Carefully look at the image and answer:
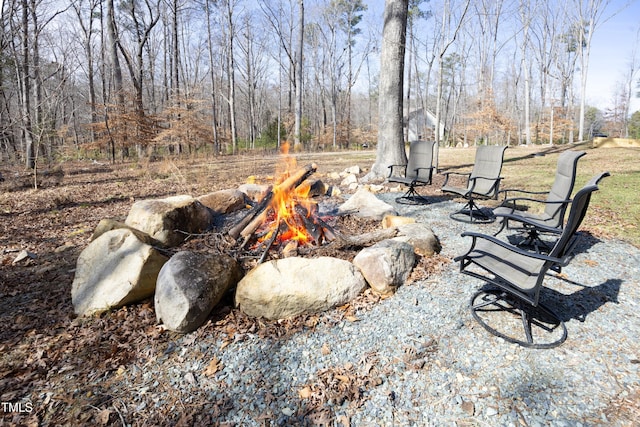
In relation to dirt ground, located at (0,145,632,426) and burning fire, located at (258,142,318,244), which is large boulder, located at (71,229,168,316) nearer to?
dirt ground, located at (0,145,632,426)

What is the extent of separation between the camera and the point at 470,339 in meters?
2.35

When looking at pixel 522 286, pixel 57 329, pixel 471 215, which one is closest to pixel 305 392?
pixel 522 286

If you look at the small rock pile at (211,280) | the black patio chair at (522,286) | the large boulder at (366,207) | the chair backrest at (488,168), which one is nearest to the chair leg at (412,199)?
the chair backrest at (488,168)

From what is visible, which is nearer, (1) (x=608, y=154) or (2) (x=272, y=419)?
(2) (x=272, y=419)

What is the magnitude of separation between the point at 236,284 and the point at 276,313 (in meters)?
0.55

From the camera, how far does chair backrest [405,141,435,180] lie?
6219 mm

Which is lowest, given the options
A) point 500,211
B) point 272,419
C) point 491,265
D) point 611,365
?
point 272,419

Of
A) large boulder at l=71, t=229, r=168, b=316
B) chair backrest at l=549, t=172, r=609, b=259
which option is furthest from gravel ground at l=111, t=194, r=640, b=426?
large boulder at l=71, t=229, r=168, b=316

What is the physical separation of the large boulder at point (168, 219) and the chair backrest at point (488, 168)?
4234 mm

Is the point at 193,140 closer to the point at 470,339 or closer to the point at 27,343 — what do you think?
the point at 27,343

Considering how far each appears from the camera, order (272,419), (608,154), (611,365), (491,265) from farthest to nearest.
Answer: (608,154)
(491,265)
(611,365)
(272,419)

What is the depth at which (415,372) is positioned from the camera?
2104 mm

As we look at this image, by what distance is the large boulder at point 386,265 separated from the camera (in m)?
2.98

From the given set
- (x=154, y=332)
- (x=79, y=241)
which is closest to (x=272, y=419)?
(x=154, y=332)
